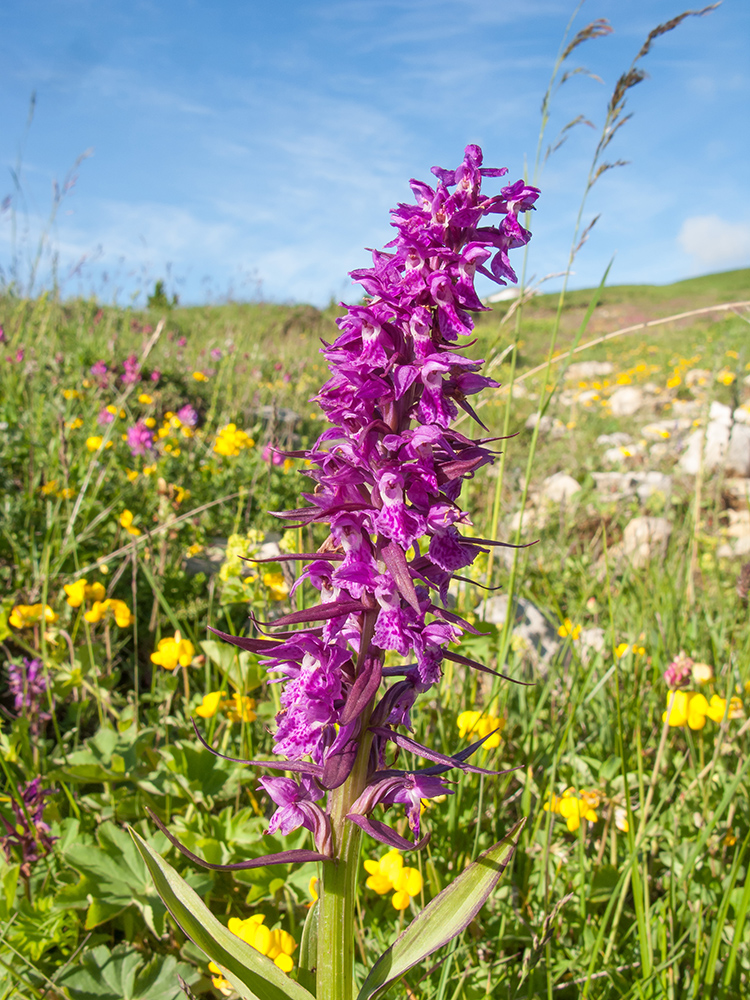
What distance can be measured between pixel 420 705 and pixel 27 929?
127 cm

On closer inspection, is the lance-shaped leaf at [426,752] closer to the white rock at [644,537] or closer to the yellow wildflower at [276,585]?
the yellow wildflower at [276,585]

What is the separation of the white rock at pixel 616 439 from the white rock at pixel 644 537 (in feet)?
10.5

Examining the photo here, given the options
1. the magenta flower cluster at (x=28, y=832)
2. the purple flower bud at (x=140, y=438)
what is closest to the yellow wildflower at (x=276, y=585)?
the magenta flower cluster at (x=28, y=832)

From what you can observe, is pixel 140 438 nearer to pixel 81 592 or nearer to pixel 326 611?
pixel 81 592

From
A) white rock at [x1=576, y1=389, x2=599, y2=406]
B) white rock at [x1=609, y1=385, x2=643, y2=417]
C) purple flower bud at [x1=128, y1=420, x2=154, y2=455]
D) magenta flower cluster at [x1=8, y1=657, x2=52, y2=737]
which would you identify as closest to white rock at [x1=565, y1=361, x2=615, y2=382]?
white rock at [x1=576, y1=389, x2=599, y2=406]

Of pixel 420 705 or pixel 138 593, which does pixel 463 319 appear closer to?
pixel 420 705

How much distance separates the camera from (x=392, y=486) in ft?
3.49

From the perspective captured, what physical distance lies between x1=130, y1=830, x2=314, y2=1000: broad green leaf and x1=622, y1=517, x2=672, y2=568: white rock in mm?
3784

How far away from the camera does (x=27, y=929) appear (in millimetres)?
1621

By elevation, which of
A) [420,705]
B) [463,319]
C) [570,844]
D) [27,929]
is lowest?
[570,844]

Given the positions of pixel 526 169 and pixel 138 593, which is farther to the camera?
pixel 138 593

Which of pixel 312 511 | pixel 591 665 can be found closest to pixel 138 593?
pixel 591 665

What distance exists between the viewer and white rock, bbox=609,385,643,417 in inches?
472

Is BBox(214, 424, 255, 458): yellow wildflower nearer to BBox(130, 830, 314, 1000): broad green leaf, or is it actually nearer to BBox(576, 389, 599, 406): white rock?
BBox(130, 830, 314, 1000): broad green leaf
